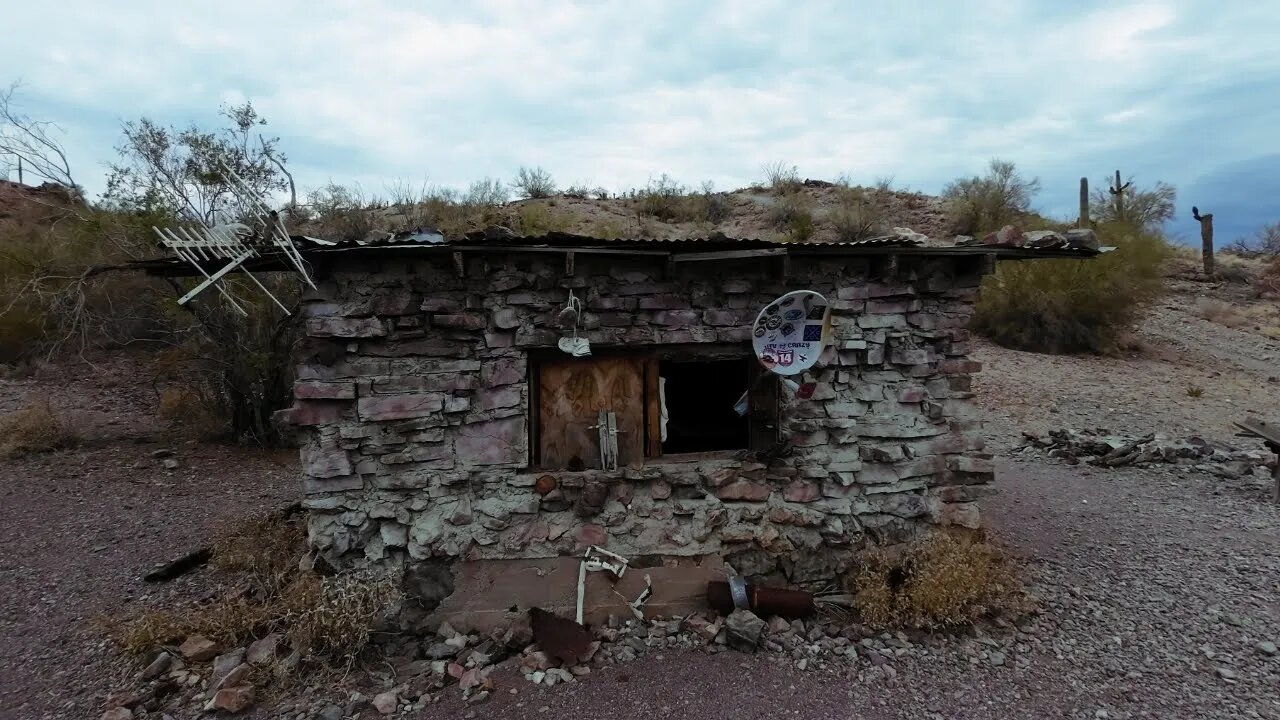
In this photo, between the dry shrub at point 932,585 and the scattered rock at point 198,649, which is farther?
the dry shrub at point 932,585

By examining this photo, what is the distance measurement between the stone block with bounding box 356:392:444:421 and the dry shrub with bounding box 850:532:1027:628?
3.34 metres

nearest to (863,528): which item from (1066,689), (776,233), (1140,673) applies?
(1066,689)

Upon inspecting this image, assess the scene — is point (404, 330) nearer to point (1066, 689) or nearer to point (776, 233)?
point (1066, 689)

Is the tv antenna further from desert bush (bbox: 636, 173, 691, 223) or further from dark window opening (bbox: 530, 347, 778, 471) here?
A: desert bush (bbox: 636, 173, 691, 223)

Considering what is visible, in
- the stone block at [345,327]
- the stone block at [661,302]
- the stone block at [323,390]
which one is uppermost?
the stone block at [661,302]

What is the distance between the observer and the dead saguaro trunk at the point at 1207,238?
20672mm

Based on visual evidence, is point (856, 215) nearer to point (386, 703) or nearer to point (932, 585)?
point (932, 585)

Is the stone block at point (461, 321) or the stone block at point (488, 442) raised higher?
the stone block at point (461, 321)

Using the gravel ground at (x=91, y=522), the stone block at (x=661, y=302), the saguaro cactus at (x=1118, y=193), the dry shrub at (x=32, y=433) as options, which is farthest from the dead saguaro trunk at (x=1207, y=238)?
the dry shrub at (x=32, y=433)

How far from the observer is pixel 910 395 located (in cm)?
475

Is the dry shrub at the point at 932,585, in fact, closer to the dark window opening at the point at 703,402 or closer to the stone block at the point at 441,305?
the dark window opening at the point at 703,402

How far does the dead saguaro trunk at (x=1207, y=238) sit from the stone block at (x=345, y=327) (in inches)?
1040

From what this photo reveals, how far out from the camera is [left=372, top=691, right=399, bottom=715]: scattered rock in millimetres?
3598

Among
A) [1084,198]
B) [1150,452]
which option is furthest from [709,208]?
[1084,198]
